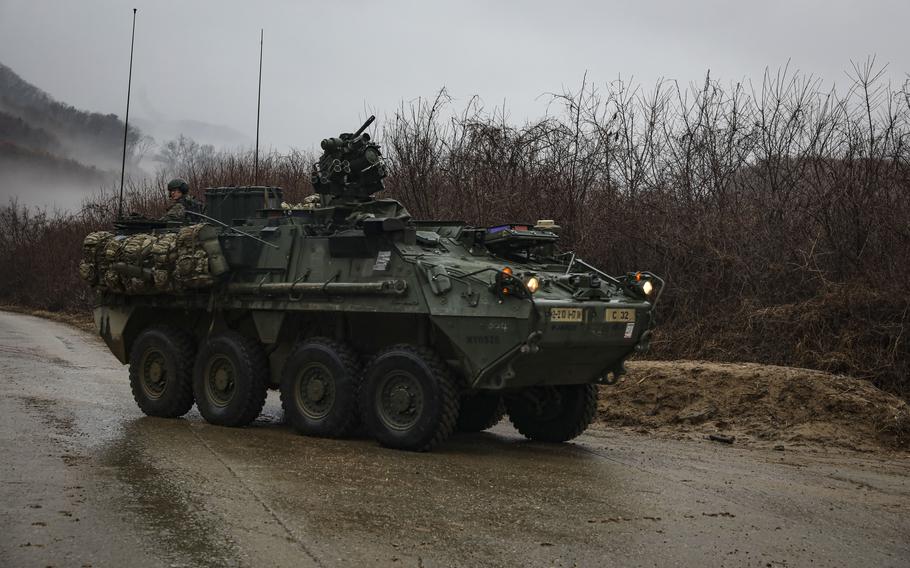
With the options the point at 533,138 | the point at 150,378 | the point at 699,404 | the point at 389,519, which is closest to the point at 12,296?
the point at 533,138

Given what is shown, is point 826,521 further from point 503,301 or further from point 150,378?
point 150,378

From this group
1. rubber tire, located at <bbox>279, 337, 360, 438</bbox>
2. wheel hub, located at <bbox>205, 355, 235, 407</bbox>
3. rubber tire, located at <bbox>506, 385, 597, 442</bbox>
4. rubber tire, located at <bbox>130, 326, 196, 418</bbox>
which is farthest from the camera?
rubber tire, located at <bbox>130, 326, 196, 418</bbox>

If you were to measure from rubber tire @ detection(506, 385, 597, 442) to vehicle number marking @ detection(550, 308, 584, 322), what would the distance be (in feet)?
4.20

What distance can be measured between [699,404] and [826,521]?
461cm

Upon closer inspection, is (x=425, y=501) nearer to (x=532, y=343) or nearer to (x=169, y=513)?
(x=169, y=513)

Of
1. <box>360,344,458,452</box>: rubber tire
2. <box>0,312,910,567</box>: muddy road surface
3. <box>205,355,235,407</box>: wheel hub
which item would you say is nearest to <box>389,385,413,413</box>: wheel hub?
<box>360,344,458,452</box>: rubber tire

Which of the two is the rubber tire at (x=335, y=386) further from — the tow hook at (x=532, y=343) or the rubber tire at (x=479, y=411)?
the tow hook at (x=532, y=343)

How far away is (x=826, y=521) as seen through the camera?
6.77 metres

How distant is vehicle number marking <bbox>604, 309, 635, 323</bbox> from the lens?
8.95 meters

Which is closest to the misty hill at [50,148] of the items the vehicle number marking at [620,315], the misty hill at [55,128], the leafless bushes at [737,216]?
the misty hill at [55,128]

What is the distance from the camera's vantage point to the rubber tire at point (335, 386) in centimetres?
931

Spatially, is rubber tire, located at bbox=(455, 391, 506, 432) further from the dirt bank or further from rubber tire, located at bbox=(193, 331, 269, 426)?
rubber tire, located at bbox=(193, 331, 269, 426)

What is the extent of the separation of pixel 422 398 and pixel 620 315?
6.00 feet

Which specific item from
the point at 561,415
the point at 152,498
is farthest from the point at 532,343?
the point at 152,498
